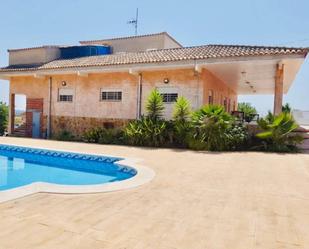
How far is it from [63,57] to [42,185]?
19.5 metres

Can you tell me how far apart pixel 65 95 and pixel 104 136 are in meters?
5.55

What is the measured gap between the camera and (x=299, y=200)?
547cm

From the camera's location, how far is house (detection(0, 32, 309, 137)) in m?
14.3

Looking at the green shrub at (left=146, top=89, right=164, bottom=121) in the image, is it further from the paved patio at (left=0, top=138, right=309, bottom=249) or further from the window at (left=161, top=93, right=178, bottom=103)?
the paved patio at (left=0, top=138, right=309, bottom=249)

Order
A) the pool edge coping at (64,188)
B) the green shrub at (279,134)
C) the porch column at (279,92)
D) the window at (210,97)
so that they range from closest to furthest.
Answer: the pool edge coping at (64,188) < the green shrub at (279,134) < the porch column at (279,92) < the window at (210,97)

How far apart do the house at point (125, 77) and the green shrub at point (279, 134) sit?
1.34 metres

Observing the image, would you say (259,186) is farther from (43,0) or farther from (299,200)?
(43,0)

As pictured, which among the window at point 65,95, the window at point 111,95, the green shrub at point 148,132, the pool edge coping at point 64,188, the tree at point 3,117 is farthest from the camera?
the tree at point 3,117

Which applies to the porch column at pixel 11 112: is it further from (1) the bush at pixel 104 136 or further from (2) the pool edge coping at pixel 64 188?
(2) the pool edge coping at pixel 64 188

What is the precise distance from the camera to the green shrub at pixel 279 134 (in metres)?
12.7

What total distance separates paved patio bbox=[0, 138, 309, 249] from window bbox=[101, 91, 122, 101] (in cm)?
1108

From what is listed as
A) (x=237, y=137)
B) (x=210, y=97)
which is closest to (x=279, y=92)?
(x=237, y=137)

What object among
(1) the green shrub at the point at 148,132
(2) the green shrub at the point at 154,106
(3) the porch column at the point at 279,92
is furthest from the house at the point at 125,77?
(1) the green shrub at the point at 148,132

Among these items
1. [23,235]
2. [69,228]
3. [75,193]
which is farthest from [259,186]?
[23,235]
